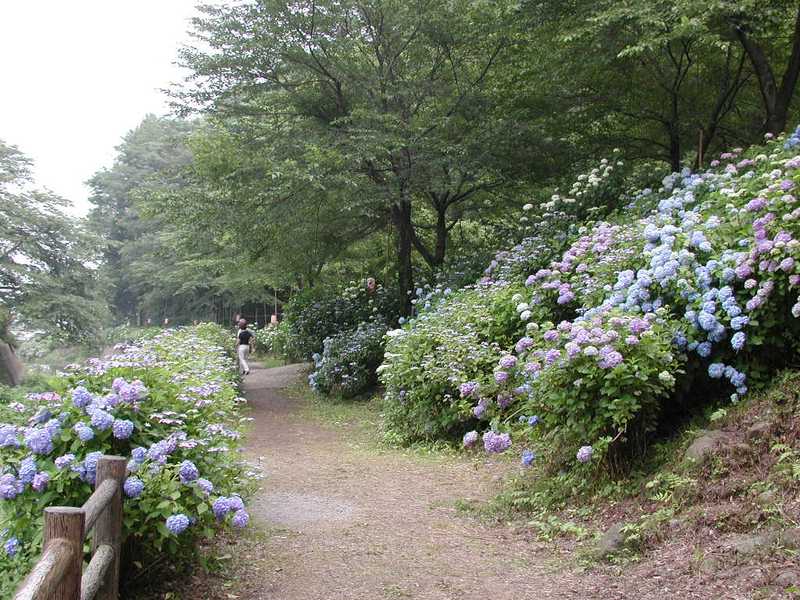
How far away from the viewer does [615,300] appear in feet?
18.4

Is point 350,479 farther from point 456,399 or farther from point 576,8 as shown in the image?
point 576,8

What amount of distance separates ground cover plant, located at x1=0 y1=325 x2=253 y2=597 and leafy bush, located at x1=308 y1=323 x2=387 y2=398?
8650 mm

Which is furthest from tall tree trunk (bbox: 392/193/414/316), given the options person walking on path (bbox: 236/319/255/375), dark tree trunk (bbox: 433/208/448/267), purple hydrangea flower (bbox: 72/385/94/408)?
purple hydrangea flower (bbox: 72/385/94/408)

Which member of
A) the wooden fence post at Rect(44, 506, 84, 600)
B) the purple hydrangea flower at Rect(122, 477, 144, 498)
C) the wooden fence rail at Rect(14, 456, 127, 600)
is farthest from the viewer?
the purple hydrangea flower at Rect(122, 477, 144, 498)

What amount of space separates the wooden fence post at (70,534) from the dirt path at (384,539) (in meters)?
1.34

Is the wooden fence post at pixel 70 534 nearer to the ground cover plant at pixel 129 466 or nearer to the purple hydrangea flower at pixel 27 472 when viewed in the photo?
the ground cover plant at pixel 129 466

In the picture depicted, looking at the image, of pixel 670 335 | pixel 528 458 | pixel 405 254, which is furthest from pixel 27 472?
pixel 405 254

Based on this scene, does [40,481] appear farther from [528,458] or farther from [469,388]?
[469,388]

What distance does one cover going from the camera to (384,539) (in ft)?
14.9

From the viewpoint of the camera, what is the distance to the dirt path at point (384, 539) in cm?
371

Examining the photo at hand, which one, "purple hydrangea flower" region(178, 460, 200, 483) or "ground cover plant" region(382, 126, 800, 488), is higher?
"ground cover plant" region(382, 126, 800, 488)

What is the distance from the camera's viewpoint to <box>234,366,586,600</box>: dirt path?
371 centimetres

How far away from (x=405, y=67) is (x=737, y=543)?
10.6m

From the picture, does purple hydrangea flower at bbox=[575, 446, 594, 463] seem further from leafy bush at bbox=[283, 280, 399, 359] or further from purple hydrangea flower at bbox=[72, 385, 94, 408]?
leafy bush at bbox=[283, 280, 399, 359]
